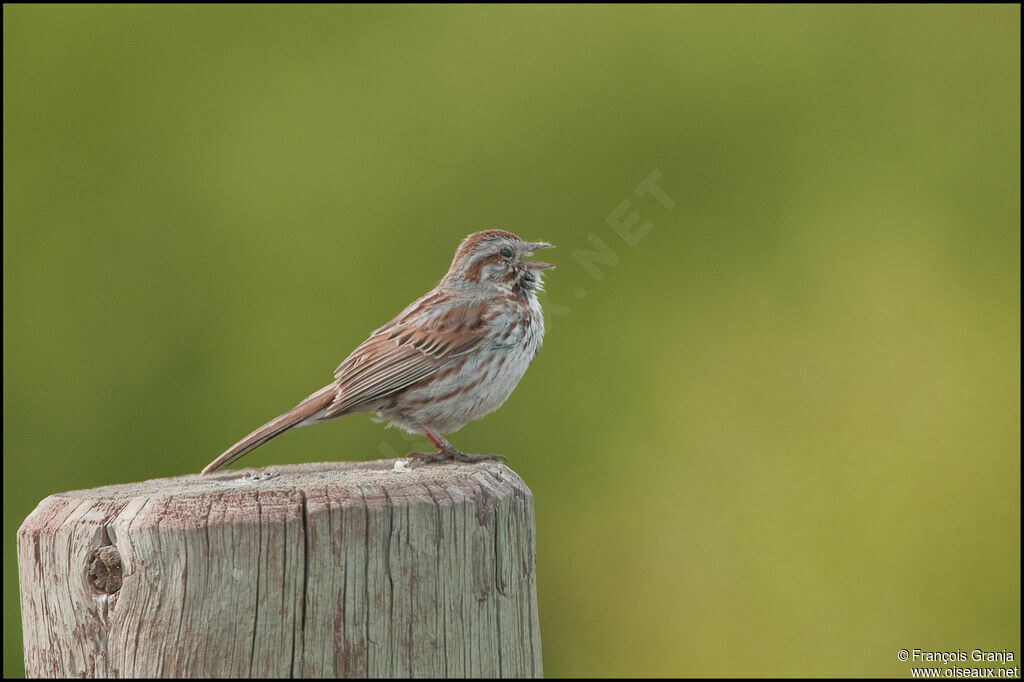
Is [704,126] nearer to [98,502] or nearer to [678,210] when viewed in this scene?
[678,210]

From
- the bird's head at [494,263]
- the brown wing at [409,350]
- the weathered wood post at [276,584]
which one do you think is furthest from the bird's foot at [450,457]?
the weathered wood post at [276,584]

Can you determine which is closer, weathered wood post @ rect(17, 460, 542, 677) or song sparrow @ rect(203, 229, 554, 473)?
weathered wood post @ rect(17, 460, 542, 677)

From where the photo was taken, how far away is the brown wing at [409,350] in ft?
15.3

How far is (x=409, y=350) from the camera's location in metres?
4.83

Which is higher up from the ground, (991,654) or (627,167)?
(627,167)

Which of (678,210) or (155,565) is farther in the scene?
(678,210)

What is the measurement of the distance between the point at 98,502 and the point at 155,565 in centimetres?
35

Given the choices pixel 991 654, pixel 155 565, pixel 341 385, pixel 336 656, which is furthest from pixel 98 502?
pixel 991 654

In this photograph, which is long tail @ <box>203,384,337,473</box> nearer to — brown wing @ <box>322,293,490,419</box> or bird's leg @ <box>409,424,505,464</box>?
brown wing @ <box>322,293,490,419</box>

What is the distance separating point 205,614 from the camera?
107 inches

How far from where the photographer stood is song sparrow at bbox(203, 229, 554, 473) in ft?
15.3

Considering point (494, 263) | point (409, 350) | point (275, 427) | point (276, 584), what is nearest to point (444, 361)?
point (409, 350)

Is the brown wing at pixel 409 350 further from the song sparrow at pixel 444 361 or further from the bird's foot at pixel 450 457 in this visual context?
the bird's foot at pixel 450 457

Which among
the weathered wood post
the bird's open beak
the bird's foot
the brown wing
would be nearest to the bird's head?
the bird's open beak
